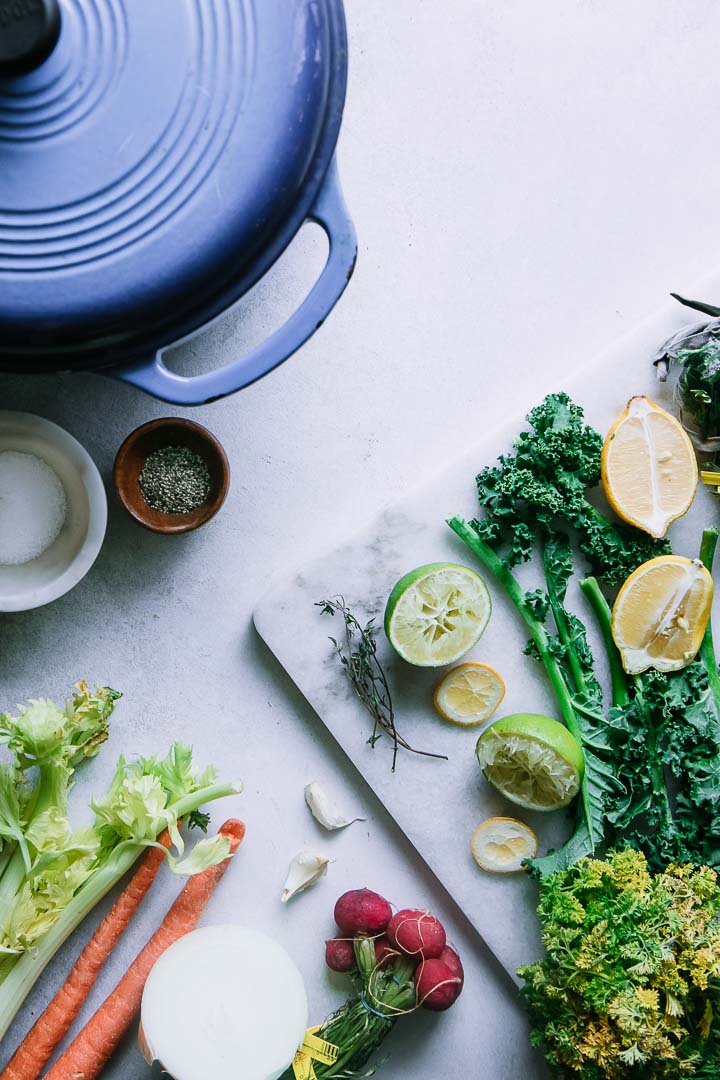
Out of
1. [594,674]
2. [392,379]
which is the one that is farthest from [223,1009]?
[392,379]

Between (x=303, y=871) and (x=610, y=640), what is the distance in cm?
66

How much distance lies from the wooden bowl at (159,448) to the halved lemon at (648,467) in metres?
0.64

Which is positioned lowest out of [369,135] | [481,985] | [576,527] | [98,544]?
[481,985]

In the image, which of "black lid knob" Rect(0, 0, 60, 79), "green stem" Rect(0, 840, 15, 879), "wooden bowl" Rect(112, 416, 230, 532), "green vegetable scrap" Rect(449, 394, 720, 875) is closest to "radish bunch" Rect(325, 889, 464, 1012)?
"green vegetable scrap" Rect(449, 394, 720, 875)

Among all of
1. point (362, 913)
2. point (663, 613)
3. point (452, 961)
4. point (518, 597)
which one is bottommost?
point (452, 961)

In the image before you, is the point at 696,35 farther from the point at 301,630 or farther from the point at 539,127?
the point at 301,630

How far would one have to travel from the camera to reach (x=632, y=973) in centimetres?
139

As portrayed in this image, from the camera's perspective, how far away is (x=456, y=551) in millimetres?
1670

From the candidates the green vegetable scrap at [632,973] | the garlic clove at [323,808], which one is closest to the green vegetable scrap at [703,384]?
the green vegetable scrap at [632,973]

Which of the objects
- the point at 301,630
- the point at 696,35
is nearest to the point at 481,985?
the point at 301,630

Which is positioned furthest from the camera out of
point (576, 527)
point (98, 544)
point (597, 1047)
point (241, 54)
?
point (576, 527)

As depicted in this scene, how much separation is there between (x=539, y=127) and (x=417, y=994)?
150 centimetres

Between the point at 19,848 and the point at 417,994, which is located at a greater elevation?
the point at 19,848

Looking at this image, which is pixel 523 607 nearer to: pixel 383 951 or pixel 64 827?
pixel 383 951
